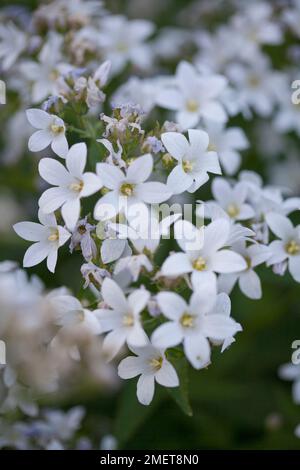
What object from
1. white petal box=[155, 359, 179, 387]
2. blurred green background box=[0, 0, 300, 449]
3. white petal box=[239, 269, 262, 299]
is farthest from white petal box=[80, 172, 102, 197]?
blurred green background box=[0, 0, 300, 449]

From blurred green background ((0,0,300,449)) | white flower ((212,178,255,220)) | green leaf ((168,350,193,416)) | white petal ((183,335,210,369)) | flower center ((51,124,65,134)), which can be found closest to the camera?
white petal ((183,335,210,369))

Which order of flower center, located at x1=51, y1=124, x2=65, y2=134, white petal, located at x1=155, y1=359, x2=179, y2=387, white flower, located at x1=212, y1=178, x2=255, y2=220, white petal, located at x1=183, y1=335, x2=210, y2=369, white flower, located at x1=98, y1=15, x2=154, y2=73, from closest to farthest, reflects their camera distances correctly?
white petal, located at x1=183, y1=335, x2=210, y2=369 → white petal, located at x1=155, y1=359, x2=179, y2=387 → flower center, located at x1=51, y1=124, x2=65, y2=134 → white flower, located at x1=212, y1=178, x2=255, y2=220 → white flower, located at x1=98, y1=15, x2=154, y2=73

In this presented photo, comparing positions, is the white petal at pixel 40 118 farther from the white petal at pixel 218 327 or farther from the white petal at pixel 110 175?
the white petal at pixel 218 327

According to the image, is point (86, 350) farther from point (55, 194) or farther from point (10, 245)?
point (10, 245)

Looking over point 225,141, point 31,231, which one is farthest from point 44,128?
point 225,141

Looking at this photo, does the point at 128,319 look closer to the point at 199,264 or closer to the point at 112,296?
the point at 112,296

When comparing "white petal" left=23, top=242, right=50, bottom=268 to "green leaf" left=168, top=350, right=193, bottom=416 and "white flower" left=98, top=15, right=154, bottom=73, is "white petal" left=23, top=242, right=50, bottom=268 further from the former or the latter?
"white flower" left=98, top=15, right=154, bottom=73

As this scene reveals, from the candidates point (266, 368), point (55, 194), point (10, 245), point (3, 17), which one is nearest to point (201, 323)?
point (55, 194)
